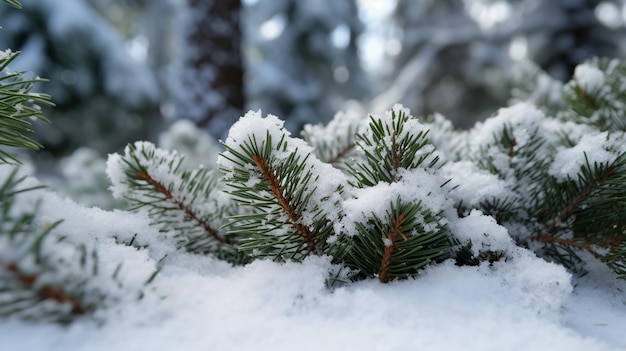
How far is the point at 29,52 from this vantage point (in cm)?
401

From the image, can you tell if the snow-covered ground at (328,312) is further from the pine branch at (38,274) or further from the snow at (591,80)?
the snow at (591,80)

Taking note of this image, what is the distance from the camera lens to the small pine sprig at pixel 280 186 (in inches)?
24.4

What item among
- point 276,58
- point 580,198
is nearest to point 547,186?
point 580,198

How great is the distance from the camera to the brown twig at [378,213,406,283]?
1.94 feet

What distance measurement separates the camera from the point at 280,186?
64 cm

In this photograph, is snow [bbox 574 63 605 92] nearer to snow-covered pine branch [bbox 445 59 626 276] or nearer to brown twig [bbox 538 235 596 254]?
snow-covered pine branch [bbox 445 59 626 276]

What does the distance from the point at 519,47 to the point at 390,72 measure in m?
2.63

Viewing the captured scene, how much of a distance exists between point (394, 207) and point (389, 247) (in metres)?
0.06

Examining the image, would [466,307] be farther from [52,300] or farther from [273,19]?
[273,19]

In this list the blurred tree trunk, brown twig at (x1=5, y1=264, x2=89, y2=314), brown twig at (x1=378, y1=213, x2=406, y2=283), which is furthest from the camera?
the blurred tree trunk

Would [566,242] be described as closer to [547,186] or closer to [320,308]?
[547,186]

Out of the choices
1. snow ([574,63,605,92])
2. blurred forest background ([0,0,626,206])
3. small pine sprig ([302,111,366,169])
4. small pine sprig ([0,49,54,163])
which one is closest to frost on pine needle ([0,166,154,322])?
small pine sprig ([0,49,54,163])

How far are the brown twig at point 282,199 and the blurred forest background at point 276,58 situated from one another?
172cm

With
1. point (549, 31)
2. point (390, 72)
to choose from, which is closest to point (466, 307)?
point (549, 31)
